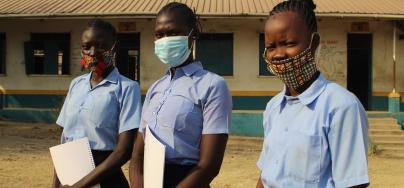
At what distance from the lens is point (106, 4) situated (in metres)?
13.8

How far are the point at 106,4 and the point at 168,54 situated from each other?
39.8 feet

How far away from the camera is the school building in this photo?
13.1 metres

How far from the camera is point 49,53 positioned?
14484mm

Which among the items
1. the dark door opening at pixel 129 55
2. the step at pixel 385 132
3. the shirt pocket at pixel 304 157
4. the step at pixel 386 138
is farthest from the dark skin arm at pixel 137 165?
the dark door opening at pixel 129 55

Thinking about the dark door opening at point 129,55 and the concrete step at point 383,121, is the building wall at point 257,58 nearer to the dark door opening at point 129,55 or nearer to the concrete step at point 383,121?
the dark door opening at point 129,55

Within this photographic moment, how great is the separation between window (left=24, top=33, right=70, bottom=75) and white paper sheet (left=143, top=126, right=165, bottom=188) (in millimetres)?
12750

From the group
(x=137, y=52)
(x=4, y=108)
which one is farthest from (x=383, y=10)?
(x=4, y=108)

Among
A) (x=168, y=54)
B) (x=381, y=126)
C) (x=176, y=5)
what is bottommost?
(x=381, y=126)

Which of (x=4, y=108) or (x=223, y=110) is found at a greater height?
(x=223, y=110)

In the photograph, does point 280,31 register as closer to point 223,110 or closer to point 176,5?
point 223,110

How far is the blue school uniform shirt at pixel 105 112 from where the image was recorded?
250 cm

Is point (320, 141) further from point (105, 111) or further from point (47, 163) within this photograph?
point (47, 163)

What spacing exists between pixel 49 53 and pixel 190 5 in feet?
14.4

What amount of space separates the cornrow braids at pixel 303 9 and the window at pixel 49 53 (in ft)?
43.0
